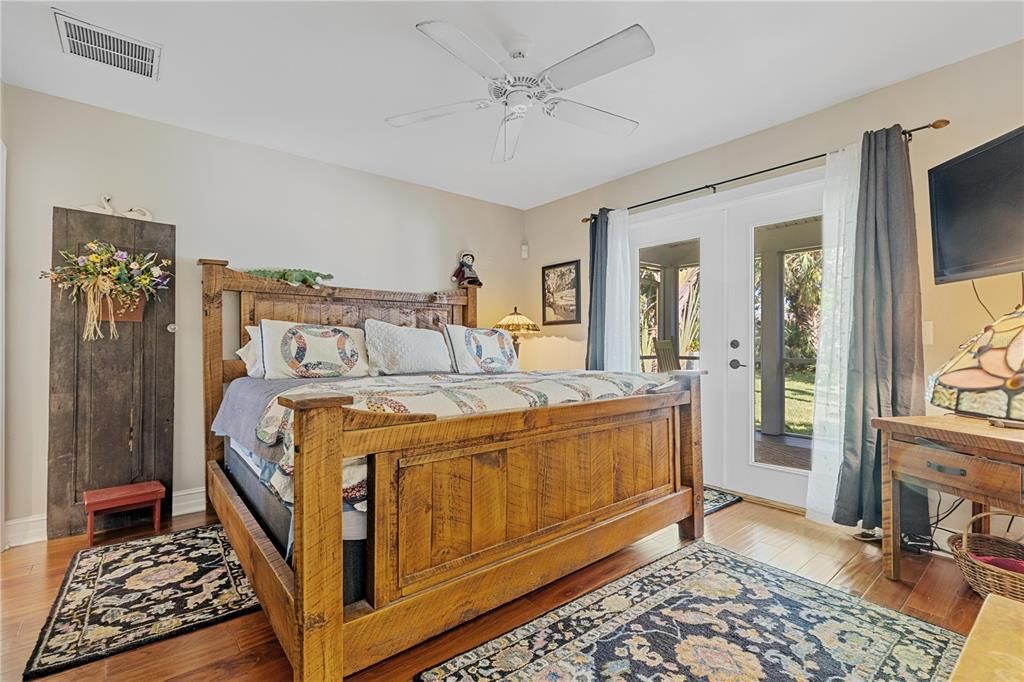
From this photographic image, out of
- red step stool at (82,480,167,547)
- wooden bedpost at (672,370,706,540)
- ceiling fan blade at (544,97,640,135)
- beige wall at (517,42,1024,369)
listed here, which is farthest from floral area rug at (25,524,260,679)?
beige wall at (517,42,1024,369)

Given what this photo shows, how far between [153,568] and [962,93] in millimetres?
4731

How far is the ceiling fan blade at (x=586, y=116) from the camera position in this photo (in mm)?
2350

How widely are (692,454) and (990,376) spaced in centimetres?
232

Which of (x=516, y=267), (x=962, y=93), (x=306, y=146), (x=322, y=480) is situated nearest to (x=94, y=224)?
(x=306, y=146)

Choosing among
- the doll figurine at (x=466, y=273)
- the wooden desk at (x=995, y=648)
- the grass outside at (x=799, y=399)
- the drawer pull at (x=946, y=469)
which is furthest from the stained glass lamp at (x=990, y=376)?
the doll figurine at (x=466, y=273)

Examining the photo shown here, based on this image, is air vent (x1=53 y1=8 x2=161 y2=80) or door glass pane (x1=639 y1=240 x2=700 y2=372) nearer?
air vent (x1=53 y1=8 x2=161 y2=80)

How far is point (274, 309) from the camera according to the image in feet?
11.1

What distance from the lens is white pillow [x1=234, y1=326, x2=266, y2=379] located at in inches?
119

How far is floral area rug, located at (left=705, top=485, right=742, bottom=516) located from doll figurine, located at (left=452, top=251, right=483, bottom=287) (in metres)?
2.65

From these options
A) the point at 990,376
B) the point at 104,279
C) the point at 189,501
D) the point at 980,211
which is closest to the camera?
the point at 990,376

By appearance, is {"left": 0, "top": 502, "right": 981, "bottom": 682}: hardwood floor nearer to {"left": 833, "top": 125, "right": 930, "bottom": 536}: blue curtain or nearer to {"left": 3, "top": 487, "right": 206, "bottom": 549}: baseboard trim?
{"left": 3, "top": 487, "right": 206, "bottom": 549}: baseboard trim

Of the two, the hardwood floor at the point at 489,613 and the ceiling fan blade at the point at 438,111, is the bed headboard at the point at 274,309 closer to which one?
the hardwood floor at the point at 489,613

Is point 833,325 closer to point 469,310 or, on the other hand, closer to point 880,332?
point 880,332

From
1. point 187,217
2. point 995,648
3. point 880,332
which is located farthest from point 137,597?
point 880,332
